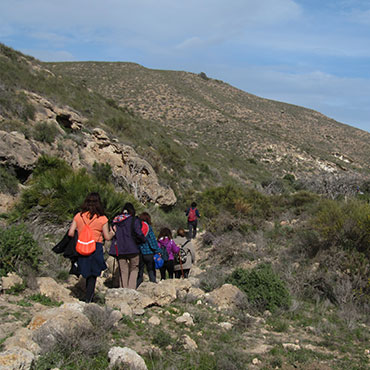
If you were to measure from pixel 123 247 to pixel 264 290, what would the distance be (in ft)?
8.53

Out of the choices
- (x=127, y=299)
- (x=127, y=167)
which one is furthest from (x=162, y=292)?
(x=127, y=167)

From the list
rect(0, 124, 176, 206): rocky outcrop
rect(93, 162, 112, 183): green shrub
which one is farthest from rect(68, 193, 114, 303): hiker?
rect(93, 162, 112, 183): green shrub

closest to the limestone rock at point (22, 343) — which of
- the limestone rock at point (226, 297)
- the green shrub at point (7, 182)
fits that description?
the limestone rock at point (226, 297)

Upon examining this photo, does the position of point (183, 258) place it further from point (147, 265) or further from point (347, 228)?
point (347, 228)

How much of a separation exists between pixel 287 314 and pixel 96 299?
3.19 metres

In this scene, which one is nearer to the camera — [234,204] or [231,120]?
[234,204]

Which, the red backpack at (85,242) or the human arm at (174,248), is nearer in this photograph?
the red backpack at (85,242)

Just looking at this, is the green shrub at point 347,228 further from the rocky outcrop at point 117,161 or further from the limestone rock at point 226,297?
the rocky outcrop at point 117,161

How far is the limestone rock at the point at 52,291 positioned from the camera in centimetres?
471

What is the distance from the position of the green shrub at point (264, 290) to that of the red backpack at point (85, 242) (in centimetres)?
305

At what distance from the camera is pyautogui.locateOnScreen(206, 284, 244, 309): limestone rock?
604 centimetres

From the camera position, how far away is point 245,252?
953 cm

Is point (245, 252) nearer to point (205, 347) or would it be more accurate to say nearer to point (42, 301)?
point (205, 347)

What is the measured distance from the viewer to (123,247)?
5.82 metres
